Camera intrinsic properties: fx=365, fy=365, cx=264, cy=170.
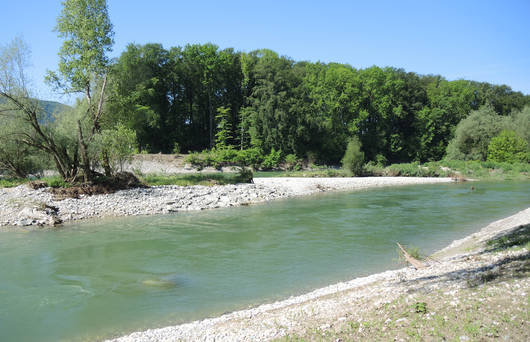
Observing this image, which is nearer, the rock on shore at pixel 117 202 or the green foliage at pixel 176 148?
the rock on shore at pixel 117 202

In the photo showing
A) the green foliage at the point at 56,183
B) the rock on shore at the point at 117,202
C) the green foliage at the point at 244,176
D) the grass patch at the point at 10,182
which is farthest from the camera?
the green foliage at the point at 244,176

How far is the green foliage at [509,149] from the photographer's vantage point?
47.1 metres

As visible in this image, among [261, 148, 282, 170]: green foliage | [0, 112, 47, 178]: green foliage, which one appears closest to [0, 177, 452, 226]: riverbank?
[0, 112, 47, 178]: green foliage

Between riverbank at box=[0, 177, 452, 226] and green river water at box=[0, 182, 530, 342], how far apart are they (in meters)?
1.36

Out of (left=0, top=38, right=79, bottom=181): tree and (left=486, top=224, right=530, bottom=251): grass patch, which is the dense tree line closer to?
(left=0, top=38, right=79, bottom=181): tree

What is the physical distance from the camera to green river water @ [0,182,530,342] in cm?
796

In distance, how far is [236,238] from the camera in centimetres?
1466

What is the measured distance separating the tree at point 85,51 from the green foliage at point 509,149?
158 feet

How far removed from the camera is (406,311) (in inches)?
224

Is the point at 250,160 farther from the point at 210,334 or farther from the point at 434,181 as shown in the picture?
the point at 210,334

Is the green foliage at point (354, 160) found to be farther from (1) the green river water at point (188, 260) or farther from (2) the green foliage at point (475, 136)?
(2) the green foliage at point (475, 136)

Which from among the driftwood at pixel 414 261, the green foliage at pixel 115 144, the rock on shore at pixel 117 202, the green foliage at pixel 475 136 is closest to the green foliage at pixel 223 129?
the rock on shore at pixel 117 202

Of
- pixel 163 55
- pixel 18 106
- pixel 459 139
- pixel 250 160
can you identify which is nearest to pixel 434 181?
pixel 459 139

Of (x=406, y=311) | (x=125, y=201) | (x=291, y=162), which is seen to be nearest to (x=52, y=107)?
(x=125, y=201)
